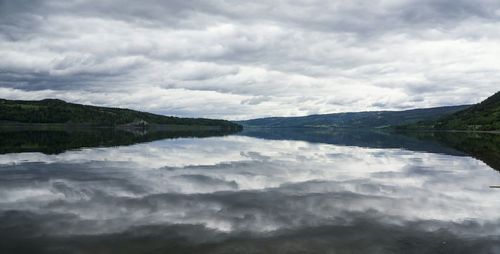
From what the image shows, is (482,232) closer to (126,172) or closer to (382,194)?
(382,194)

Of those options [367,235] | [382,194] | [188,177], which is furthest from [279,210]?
[188,177]

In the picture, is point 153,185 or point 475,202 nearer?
point 475,202

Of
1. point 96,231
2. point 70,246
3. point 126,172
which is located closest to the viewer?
point 70,246

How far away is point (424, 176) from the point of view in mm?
51500

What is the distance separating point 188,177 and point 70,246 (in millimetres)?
27013

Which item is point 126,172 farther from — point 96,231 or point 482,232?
point 482,232

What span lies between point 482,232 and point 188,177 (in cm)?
3020

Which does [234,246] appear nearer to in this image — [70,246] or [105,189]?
[70,246]

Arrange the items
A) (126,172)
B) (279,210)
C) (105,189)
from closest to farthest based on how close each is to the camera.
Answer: (279,210) → (105,189) → (126,172)

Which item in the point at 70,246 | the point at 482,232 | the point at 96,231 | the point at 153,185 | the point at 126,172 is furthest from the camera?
the point at 126,172

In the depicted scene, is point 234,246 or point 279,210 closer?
point 234,246

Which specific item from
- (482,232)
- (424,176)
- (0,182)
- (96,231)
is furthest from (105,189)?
(424,176)

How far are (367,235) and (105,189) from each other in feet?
78.0

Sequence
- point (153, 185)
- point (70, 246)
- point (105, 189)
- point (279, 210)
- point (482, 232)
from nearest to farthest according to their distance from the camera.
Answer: point (70, 246) < point (482, 232) < point (279, 210) < point (105, 189) < point (153, 185)
